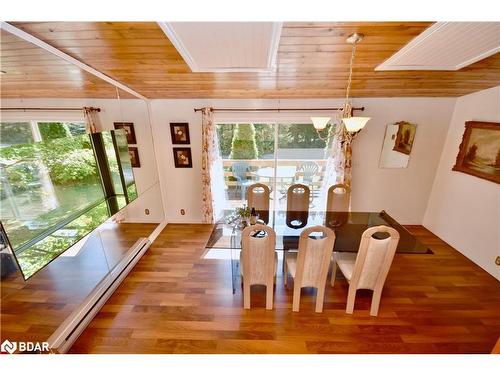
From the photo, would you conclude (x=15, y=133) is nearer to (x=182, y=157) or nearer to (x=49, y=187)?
(x=49, y=187)

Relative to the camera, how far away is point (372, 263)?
1.82m

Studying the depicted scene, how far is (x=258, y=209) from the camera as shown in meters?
2.88

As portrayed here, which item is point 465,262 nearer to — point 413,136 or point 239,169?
point 413,136

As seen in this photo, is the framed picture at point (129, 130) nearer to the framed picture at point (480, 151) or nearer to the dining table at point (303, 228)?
the dining table at point (303, 228)

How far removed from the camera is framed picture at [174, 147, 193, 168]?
3.48 m

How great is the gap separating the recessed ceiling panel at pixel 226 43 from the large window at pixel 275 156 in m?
1.55

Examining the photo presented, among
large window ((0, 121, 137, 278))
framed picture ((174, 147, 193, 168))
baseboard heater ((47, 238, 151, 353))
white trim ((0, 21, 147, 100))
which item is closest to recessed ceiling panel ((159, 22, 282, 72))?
Result: white trim ((0, 21, 147, 100))

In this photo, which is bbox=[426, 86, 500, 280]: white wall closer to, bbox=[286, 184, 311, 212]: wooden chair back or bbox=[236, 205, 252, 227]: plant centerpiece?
bbox=[286, 184, 311, 212]: wooden chair back

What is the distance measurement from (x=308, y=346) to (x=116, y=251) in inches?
95.9

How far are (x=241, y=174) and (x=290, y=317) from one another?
2367 mm

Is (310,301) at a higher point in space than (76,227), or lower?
lower

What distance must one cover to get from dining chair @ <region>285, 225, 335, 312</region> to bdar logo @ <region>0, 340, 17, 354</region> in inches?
86.7
